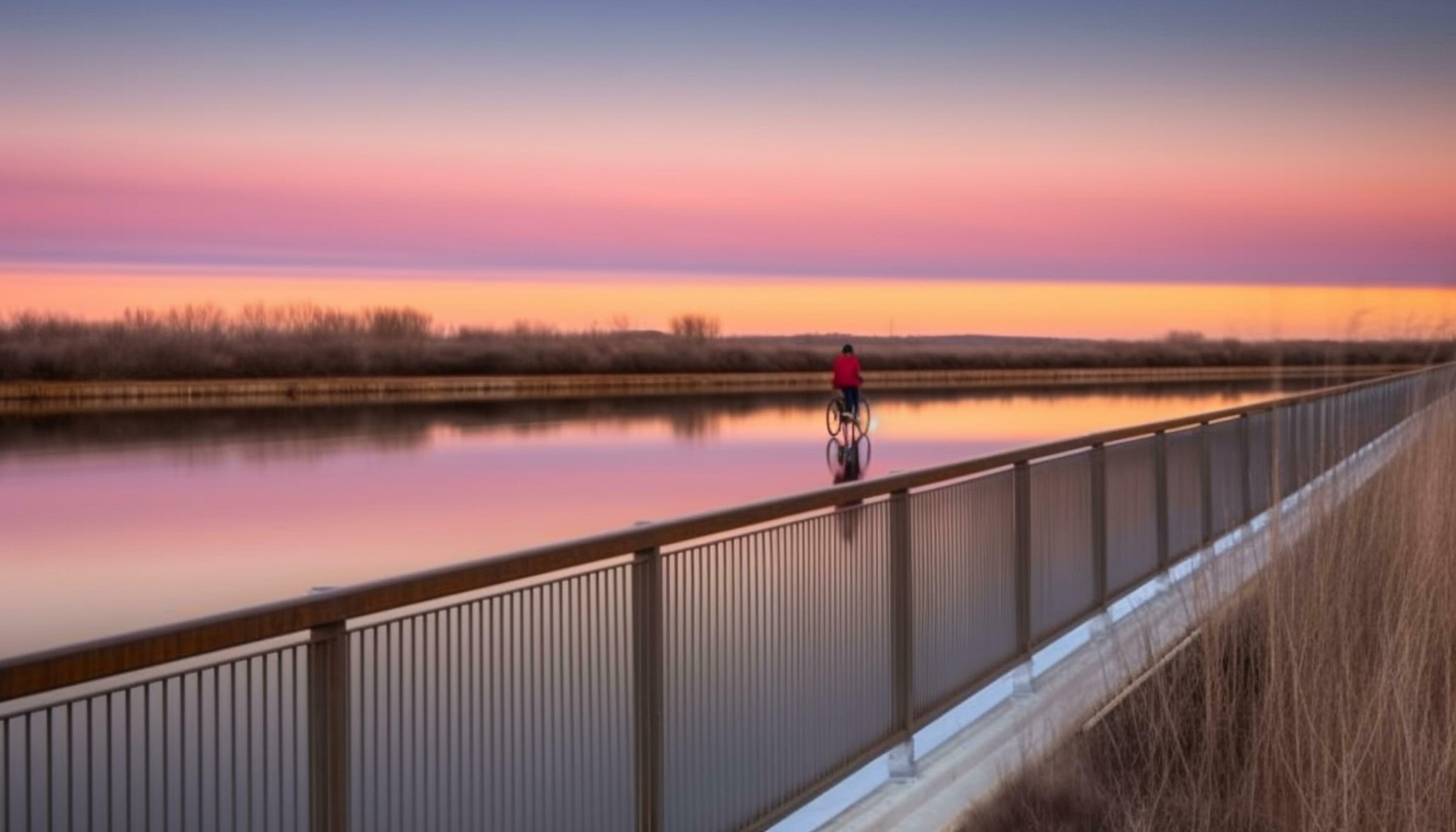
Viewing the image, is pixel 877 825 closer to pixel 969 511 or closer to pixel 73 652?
pixel 969 511

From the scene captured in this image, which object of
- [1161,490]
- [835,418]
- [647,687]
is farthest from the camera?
[835,418]

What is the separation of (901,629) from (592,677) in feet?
8.00

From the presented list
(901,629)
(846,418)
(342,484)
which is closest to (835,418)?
(846,418)

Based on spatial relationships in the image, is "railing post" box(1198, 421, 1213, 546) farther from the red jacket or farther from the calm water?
the red jacket

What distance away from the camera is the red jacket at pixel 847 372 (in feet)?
131

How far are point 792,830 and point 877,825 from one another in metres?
0.32

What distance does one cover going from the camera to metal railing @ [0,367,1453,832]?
3.75 meters

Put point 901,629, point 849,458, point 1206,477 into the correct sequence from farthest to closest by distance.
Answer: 1. point 849,458
2. point 1206,477
3. point 901,629

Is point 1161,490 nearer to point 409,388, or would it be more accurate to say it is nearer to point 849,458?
point 849,458

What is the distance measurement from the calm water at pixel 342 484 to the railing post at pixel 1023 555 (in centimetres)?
563

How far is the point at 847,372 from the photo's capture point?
40.3 m

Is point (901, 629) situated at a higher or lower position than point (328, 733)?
lower

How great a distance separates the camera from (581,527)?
19594mm

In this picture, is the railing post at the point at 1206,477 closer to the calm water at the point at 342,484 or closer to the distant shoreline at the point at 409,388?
the calm water at the point at 342,484
